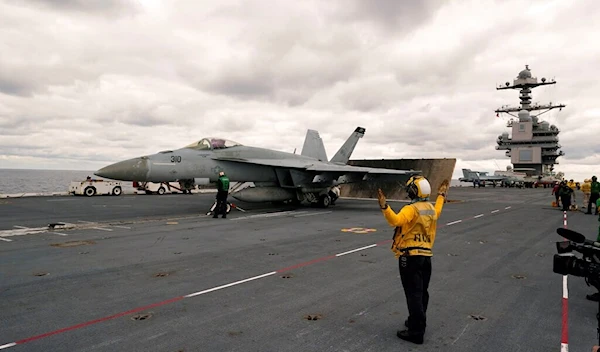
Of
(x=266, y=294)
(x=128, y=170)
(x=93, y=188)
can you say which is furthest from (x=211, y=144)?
(x=93, y=188)

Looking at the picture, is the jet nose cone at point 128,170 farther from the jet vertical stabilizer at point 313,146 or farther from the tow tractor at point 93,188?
the tow tractor at point 93,188

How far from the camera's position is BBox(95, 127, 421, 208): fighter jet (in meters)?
14.4

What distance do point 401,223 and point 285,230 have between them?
7752 millimetres

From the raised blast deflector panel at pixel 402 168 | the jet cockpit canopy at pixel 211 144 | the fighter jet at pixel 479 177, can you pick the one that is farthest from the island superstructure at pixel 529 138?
the jet cockpit canopy at pixel 211 144

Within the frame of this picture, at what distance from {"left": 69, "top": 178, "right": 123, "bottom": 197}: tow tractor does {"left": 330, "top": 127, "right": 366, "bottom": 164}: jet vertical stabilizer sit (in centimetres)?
1723

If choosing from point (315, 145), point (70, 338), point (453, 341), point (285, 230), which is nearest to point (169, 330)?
point (70, 338)

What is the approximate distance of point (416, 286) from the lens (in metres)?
3.99

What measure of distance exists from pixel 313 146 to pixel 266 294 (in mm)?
20441

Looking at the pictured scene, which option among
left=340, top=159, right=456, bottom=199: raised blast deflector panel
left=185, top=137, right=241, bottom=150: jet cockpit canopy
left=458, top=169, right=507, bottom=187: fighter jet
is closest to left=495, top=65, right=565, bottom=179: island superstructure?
left=458, top=169, right=507, bottom=187: fighter jet

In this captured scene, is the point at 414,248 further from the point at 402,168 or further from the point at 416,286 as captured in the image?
the point at 402,168

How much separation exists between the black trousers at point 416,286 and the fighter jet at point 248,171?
1236 centimetres

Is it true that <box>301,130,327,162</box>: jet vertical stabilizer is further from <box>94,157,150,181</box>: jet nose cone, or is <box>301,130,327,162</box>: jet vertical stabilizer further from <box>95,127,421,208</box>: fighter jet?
<box>94,157,150,181</box>: jet nose cone

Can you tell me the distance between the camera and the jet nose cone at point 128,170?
1345cm

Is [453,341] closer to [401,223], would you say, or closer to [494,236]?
[401,223]
